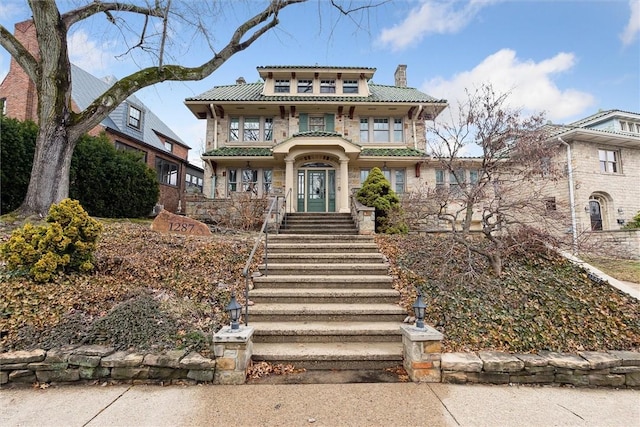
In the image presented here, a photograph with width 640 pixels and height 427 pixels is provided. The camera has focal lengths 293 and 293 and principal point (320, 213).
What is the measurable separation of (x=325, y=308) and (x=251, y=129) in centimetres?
1177

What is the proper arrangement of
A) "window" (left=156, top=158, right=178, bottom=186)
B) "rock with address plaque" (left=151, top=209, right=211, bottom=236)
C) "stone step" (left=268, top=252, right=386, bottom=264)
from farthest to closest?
"window" (left=156, top=158, right=178, bottom=186) < "rock with address plaque" (left=151, top=209, right=211, bottom=236) < "stone step" (left=268, top=252, right=386, bottom=264)

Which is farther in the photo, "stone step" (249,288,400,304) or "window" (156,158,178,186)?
"window" (156,158,178,186)

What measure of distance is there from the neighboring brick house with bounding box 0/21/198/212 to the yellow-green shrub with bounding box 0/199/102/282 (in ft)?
34.4

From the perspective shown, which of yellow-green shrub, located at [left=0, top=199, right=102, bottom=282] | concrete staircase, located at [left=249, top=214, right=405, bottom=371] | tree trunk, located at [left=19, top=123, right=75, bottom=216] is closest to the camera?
concrete staircase, located at [left=249, top=214, right=405, bottom=371]

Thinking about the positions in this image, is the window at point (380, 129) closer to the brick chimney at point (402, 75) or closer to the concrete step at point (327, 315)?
the brick chimney at point (402, 75)

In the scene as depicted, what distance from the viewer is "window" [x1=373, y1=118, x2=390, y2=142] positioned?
567 inches

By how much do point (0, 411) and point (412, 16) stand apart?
10.3 meters

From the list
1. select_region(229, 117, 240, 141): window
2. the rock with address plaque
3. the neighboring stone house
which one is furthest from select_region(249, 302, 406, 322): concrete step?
the neighboring stone house

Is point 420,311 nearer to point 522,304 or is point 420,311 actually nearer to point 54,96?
point 522,304

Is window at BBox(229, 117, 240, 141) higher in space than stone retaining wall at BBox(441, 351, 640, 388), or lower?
higher

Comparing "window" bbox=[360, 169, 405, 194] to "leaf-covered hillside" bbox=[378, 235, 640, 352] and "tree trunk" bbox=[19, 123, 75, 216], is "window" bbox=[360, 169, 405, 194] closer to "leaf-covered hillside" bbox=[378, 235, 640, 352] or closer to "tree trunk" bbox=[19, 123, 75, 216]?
"leaf-covered hillside" bbox=[378, 235, 640, 352]

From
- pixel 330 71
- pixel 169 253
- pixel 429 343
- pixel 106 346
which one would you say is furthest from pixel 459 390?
pixel 330 71

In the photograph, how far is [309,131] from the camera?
511 inches

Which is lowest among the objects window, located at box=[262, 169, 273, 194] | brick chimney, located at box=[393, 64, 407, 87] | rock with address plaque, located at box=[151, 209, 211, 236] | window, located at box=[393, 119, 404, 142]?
rock with address plaque, located at box=[151, 209, 211, 236]
